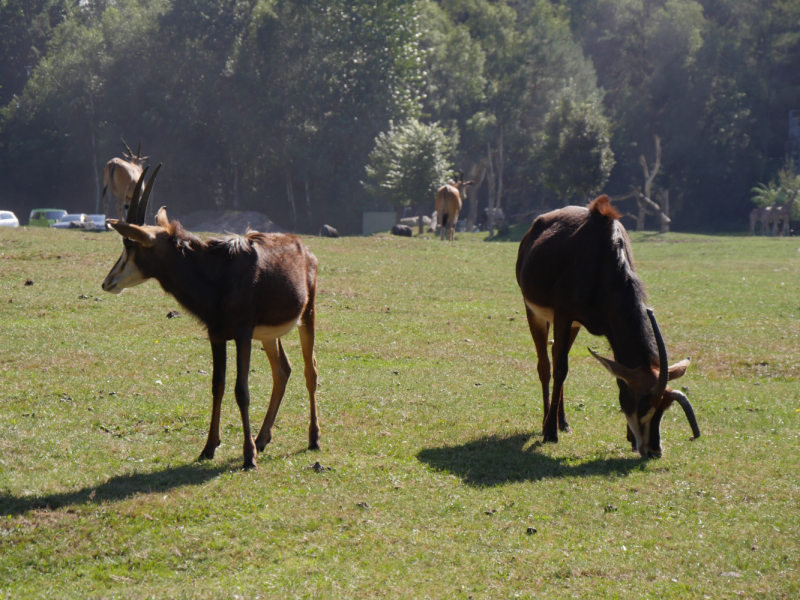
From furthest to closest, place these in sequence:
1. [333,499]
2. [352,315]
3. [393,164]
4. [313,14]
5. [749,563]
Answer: [313,14], [393,164], [352,315], [333,499], [749,563]

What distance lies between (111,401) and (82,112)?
62534 millimetres

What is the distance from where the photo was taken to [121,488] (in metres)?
6.86

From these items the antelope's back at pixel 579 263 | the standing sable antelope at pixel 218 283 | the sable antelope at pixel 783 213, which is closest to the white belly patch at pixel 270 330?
the standing sable antelope at pixel 218 283

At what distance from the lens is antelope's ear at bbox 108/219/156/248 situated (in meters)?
7.29

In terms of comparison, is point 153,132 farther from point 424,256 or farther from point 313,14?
point 424,256

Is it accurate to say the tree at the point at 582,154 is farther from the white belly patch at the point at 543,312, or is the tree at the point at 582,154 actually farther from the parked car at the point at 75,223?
the white belly patch at the point at 543,312

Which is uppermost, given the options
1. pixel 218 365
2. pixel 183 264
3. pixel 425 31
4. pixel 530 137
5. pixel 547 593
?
pixel 425 31

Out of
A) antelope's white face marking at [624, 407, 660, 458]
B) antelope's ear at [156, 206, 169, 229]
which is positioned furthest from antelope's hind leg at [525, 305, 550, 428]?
antelope's ear at [156, 206, 169, 229]

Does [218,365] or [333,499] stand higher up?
[218,365]

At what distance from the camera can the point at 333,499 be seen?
688cm

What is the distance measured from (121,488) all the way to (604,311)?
5031 mm

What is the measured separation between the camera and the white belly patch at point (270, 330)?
25.8ft

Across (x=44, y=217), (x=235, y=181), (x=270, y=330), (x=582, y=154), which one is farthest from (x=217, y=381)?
(x=235, y=181)

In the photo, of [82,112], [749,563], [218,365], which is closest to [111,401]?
[218,365]
